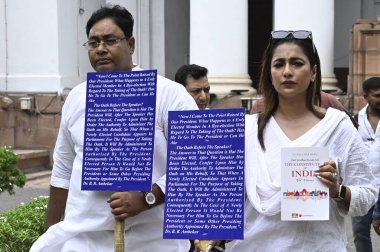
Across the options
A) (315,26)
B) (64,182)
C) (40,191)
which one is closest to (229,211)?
(64,182)

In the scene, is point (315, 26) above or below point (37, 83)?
above

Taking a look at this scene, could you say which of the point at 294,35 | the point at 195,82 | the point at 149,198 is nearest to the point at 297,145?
the point at 294,35

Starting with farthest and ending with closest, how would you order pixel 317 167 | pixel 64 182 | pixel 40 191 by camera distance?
pixel 40 191 < pixel 64 182 < pixel 317 167

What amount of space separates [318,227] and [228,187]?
416 millimetres

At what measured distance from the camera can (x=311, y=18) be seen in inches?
538

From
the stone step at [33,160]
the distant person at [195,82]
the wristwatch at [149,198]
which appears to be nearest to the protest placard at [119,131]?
the wristwatch at [149,198]

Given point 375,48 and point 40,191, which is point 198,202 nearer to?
point 40,191

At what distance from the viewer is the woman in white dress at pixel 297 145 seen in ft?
10.1

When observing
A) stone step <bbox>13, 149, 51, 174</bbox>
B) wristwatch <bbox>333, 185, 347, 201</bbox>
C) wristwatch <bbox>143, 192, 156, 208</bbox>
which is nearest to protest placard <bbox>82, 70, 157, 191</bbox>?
wristwatch <bbox>143, 192, 156, 208</bbox>

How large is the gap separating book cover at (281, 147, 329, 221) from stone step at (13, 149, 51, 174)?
11.7 meters

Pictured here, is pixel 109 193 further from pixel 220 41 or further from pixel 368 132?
pixel 220 41

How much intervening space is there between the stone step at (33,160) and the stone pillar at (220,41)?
12.0 ft

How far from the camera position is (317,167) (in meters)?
3.03

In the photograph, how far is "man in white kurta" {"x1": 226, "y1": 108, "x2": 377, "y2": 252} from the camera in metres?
3.08
